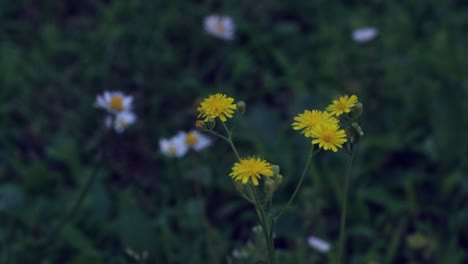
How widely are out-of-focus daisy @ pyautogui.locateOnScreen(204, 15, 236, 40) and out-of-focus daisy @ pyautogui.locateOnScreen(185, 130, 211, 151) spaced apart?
726mm

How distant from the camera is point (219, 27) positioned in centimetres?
323

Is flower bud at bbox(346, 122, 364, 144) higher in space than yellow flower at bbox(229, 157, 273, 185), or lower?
higher

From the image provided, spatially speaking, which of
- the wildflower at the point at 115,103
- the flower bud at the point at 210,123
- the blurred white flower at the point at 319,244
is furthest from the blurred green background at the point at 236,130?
the flower bud at the point at 210,123

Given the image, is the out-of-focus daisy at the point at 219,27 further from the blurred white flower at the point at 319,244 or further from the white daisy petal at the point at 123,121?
the blurred white flower at the point at 319,244

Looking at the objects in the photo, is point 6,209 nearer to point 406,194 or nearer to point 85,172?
point 85,172

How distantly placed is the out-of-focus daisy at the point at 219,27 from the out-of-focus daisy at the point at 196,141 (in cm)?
73

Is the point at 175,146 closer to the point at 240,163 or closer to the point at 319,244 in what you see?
the point at 319,244

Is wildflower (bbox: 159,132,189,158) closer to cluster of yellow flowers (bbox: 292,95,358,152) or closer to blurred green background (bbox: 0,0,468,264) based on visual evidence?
blurred green background (bbox: 0,0,468,264)

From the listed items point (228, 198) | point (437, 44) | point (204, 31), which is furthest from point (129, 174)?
point (437, 44)

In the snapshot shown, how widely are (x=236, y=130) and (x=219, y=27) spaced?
556mm

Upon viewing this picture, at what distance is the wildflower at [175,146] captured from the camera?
103 inches

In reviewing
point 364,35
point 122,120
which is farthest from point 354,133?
point 364,35

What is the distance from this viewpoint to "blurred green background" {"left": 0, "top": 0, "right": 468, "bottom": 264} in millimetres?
2453

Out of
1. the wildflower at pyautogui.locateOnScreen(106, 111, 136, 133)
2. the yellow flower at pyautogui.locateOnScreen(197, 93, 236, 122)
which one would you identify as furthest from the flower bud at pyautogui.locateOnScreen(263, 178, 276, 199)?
the wildflower at pyautogui.locateOnScreen(106, 111, 136, 133)
